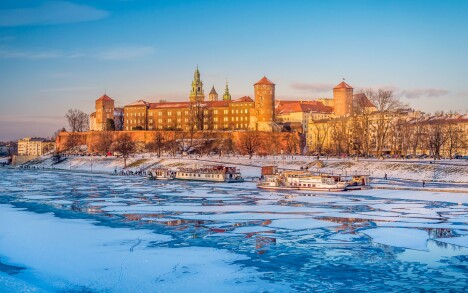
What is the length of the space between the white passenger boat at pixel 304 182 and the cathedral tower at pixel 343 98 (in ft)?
252

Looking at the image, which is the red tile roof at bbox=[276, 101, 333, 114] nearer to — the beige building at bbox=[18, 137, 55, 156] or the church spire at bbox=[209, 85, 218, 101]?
the church spire at bbox=[209, 85, 218, 101]

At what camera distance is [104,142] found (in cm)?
10475

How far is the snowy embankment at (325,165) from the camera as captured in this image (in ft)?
160

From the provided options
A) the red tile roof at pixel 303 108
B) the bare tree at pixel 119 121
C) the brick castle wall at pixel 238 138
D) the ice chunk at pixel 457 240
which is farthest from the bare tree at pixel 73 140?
the ice chunk at pixel 457 240

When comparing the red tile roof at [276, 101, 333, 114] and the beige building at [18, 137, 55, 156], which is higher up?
the red tile roof at [276, 101, 333, 114]

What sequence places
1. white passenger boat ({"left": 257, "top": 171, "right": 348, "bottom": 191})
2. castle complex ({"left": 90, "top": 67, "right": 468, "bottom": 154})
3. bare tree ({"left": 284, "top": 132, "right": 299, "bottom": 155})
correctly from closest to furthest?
white passenger boat ({"left": 257, "top": 171, "right": 348, "bottom": 191})
bare tree ({"left": 284, "top": 132, "right": 299, "bottom": 155})
castle complex ({"left": 90, "top": 67, "right": 468, "bottom": 154})

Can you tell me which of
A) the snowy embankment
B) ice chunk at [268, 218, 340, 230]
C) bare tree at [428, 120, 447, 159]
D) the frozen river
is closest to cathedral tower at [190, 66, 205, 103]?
the snowy embankment

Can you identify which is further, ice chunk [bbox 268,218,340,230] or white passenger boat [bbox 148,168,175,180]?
white passenger boat [bbox 148,168,175,180]

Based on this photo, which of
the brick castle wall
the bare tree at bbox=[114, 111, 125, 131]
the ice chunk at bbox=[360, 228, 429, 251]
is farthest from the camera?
the bare tree at bbox=[114, 111, 125, 131]

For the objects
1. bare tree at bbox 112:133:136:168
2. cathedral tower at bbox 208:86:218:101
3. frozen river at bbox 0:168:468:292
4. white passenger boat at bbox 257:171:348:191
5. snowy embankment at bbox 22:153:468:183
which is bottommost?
frozen river at bbox 0:168:468:292

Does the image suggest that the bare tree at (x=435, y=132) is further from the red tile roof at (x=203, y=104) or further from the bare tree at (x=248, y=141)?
the red tile roof at (x=203, y=104)

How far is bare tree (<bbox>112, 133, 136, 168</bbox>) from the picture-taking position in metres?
82.4

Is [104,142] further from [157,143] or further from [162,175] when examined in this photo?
[162,175]

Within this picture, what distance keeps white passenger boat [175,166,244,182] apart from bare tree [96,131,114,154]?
47952mm
